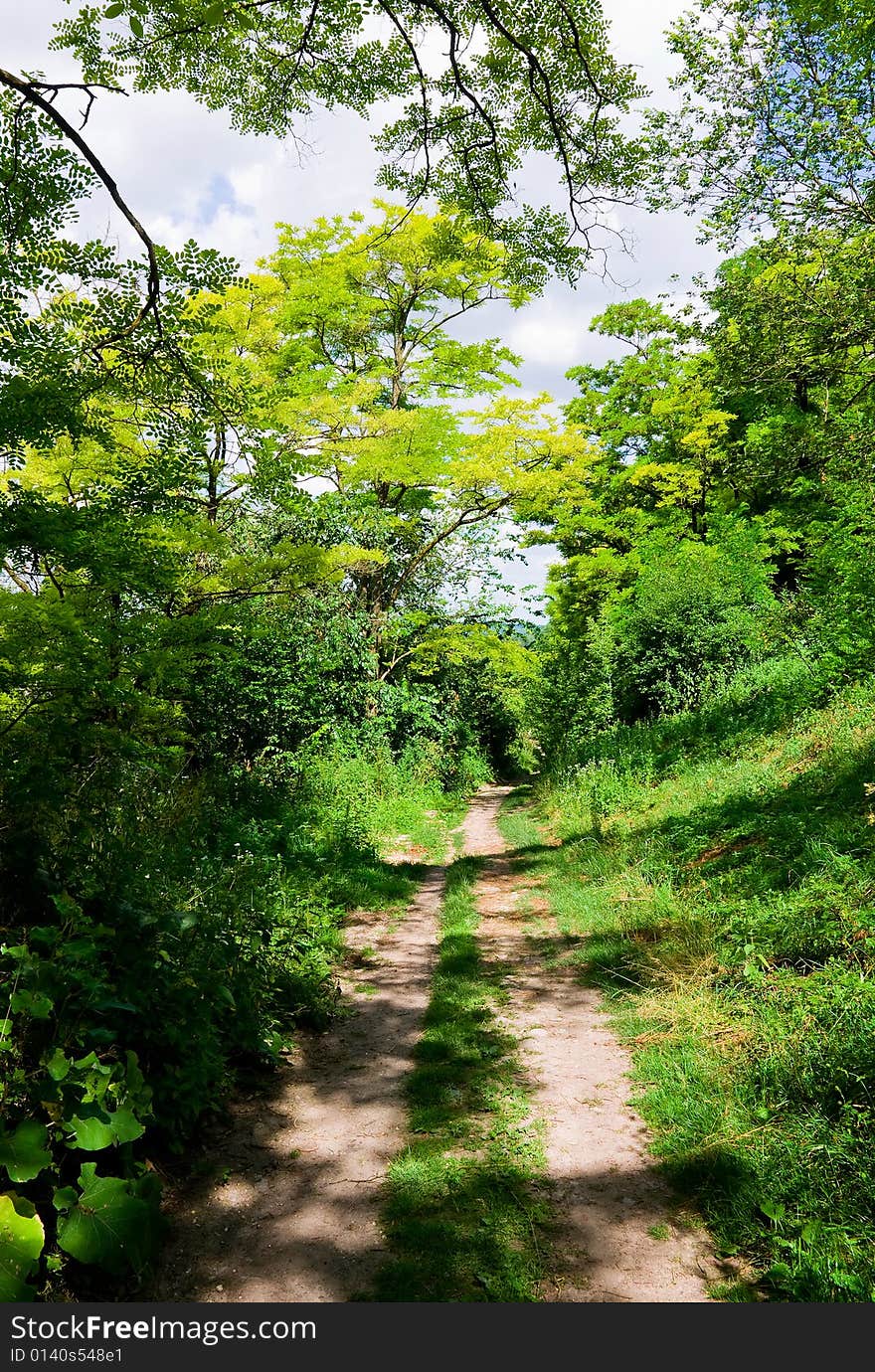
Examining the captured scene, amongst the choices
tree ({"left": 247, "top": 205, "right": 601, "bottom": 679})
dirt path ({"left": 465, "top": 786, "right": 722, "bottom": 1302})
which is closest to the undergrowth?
dirt path ({"left": 465, "top": 786, "right": 722, "bottom": 1302})

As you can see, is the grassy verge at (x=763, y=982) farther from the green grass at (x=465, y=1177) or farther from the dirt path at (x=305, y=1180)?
the dirt path at (x=305, y=1180)

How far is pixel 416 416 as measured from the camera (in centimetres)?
1505

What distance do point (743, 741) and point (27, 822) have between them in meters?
9.10

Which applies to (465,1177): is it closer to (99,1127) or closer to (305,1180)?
(305,1180)

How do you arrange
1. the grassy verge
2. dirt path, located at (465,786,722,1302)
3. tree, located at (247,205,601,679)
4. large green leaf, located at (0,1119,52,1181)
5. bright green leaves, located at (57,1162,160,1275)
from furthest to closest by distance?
tree, located at (247,205,601,679) → the grassy verge → dirt path, located at (465,786,722,1302) → bright green leaves, located at (57,1162,160,1275) → large green leaf, located at (0,1119,52,1181)

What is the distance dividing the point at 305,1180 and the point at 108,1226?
107 cm

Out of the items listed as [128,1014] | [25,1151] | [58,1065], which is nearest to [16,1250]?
[25,1151]

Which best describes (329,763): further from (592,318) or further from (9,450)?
(592,318)

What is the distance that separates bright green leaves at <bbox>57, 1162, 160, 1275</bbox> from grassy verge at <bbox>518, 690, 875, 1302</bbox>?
7.29ft

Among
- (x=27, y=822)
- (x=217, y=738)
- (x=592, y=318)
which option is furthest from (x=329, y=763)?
(x=592, y=318)

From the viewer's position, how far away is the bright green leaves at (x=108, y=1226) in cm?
269

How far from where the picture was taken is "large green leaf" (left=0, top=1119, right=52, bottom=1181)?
8.38 ft

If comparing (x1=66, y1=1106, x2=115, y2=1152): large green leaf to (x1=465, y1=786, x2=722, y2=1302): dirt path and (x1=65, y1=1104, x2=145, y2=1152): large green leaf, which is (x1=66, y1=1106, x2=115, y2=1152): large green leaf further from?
(x1=465, y1=786, x2=722, y2=1302): dirt path

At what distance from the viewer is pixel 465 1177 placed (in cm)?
348
